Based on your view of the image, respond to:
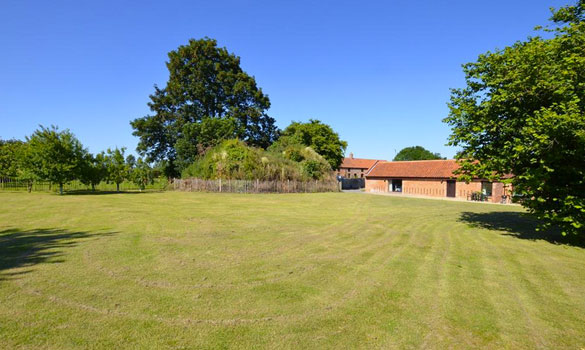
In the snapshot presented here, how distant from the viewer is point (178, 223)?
12547mm

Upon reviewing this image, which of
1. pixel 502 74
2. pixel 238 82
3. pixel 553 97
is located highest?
pixel 238 82

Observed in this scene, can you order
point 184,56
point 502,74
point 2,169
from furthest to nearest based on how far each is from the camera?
point 184,56, point 2,169, point 502,74

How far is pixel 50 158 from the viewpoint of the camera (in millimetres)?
27906

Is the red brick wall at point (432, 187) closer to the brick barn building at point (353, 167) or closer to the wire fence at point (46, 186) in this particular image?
the wire fence at point (46, 186)

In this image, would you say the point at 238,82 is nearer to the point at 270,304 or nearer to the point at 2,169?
the point at 2,169

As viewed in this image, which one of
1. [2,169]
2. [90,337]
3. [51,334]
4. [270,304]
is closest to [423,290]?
[270,304]

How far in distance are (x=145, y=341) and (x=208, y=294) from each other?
1524 mm

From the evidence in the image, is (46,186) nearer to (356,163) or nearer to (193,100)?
(193,100)

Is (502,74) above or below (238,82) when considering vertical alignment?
below

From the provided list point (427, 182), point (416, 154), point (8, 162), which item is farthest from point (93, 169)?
point (416, 154)

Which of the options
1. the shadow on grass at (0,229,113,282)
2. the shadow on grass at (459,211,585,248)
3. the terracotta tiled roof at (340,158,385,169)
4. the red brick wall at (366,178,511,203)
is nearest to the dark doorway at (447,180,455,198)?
the red brick wall at (366,178,511,203)

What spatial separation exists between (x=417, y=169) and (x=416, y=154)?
199 feet

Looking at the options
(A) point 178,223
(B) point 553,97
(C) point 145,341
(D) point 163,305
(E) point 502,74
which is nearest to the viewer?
(C) point 145,341

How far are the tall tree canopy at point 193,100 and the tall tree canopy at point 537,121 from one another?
35.1m
